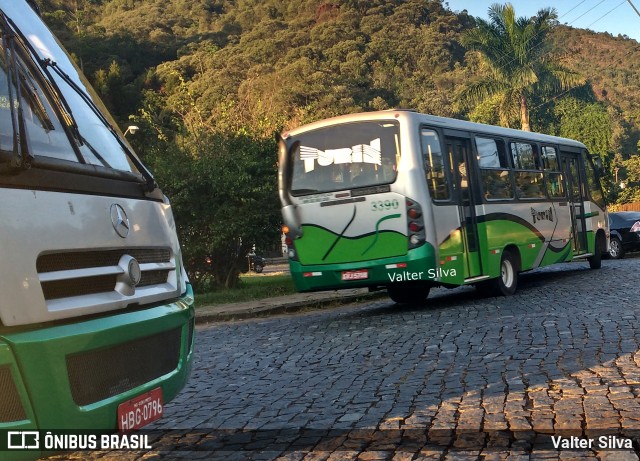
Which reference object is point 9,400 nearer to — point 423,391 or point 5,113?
point 5,113

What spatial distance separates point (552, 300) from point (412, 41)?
79.9m

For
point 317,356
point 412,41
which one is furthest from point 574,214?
point 412,41

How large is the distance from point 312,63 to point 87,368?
67.7 meters

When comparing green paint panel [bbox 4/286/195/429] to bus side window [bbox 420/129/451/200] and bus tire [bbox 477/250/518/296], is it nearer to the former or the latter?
bus side window [bbox 420/129/451/200]

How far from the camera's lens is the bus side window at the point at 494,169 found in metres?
13.1

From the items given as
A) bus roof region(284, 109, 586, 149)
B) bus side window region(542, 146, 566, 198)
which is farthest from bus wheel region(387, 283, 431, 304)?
bus side window region(542, 146, 566, 198)

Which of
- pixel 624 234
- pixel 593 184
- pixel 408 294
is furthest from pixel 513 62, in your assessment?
pixel 408 294

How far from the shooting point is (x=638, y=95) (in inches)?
3428

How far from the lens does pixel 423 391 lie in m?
5.88

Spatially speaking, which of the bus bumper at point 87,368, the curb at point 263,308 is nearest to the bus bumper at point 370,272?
the curb at point 263,308

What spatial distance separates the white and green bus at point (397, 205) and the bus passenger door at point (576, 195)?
11.0 ft

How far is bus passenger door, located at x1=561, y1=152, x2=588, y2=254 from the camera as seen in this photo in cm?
1656

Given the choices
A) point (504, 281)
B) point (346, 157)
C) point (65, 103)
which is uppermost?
point (346, 157)

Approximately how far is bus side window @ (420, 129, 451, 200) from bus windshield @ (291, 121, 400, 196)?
0.50m
